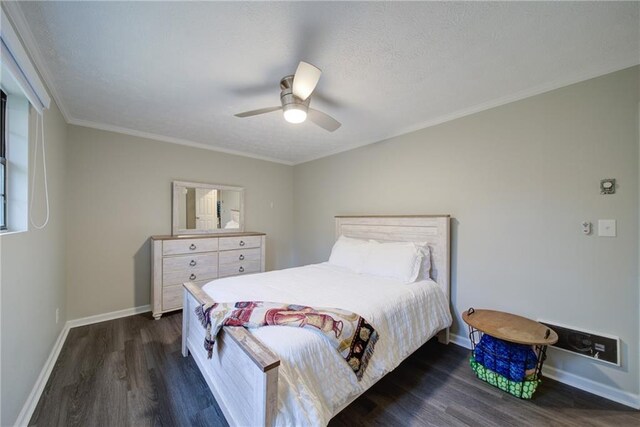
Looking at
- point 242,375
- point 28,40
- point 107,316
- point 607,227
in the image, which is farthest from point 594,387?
point 107,316

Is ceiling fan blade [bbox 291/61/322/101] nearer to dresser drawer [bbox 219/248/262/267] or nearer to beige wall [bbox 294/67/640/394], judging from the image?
beige wall [bbox 294/67/640/394]

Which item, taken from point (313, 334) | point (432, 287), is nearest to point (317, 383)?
point (313, 334)

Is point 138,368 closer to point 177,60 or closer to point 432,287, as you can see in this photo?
point 177,60

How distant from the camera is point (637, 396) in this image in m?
1.69

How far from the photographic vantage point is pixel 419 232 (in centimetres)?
276

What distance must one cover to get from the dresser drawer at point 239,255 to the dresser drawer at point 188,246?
6.8 inches

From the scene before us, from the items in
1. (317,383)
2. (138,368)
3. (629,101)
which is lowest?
(138,368)

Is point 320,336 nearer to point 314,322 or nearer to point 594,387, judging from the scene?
point 314,322

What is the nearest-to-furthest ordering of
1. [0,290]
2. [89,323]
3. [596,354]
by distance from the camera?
[0,290], [596,354], [89,323]

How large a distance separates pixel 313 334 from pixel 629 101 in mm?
2614

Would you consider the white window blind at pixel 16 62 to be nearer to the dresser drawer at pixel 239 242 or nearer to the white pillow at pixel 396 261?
the dresser drawer at pixel 239 242

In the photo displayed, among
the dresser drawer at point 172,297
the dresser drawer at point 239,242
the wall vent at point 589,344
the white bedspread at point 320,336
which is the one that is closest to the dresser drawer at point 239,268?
the dresser drawer at point 239,242

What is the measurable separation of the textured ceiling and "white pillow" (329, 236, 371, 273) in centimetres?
147

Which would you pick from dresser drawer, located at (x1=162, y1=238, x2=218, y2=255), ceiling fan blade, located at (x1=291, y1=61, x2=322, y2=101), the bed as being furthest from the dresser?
ceiling fan blade, located at (x1=291, y1=61, x2=322, y2=101)
